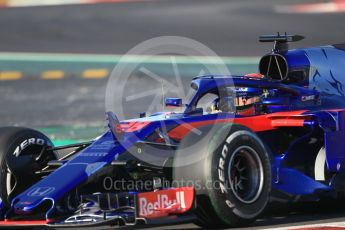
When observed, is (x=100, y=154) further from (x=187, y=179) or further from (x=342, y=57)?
(x=342, y=57)

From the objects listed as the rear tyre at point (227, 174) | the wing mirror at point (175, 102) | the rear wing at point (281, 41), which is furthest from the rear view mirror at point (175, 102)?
the rear wing at point (281, 41)

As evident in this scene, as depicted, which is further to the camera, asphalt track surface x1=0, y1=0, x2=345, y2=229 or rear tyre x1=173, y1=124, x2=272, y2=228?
asphalt track surface x1=0, y1=0, x2=345, y2=229

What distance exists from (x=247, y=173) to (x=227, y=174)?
1.43 feet

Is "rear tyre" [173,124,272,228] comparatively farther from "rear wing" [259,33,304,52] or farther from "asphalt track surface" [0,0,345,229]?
"asphalt track surface" [0,0,345,229]

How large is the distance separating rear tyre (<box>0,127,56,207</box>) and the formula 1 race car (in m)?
0.01

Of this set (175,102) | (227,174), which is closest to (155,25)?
(175,102)

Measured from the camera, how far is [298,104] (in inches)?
345

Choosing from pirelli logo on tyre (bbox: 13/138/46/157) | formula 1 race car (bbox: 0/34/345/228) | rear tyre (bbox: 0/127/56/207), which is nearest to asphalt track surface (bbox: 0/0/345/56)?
formula 1 race car (bbox: 0/34/345/228)

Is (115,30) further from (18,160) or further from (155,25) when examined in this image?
(18,160)

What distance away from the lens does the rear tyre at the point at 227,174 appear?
6.91m

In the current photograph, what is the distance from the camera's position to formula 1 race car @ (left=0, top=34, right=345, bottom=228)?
690cm

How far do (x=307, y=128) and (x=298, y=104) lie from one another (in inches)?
18.6

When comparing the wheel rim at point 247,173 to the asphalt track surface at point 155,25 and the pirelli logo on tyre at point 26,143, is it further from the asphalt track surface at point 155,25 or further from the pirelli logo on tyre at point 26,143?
the asphalt track surface at point 155,25

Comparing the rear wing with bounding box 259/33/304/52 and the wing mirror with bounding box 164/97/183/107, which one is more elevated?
the rear wing with bounding box 259/33/304/52
